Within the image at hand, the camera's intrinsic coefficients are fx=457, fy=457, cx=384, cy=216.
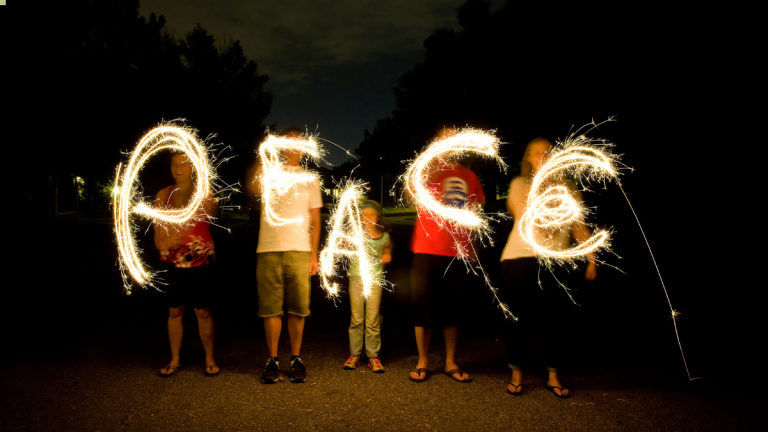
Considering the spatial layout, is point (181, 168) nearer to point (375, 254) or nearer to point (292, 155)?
point (292, 155)

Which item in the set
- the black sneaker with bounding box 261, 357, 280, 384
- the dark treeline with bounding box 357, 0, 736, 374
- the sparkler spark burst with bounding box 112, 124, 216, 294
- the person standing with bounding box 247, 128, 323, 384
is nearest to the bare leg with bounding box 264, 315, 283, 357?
the person standing with bounding box 247, 128, 323, 384

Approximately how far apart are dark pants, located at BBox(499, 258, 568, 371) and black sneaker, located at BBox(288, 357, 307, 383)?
170 cm

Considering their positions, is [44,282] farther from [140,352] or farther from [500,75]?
[500,75]

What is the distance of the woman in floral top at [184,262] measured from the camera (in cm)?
391

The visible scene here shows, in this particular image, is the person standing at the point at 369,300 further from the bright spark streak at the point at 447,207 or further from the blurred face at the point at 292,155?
the blurred face at the point at 292,155

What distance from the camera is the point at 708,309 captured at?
6266mm

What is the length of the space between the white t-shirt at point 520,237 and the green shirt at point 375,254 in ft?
3.78

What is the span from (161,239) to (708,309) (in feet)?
22.5

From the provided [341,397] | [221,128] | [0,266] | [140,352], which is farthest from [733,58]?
[221,128]

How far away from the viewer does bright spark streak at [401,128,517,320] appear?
3.86 meters

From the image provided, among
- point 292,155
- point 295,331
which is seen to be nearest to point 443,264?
point 295,331

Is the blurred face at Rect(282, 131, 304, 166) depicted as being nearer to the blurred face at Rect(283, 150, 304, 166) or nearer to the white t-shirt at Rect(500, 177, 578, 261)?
the blurred face at Rect(283, 150, 304, 166)

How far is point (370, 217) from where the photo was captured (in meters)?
4.33

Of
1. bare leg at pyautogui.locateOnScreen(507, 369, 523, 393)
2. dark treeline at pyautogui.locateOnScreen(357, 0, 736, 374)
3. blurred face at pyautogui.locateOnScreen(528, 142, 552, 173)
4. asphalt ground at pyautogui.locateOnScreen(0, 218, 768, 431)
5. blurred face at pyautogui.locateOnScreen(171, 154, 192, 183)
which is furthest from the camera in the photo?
dark treeline at pyautogui.locateOnScreen(357, 0, 736, 374)
